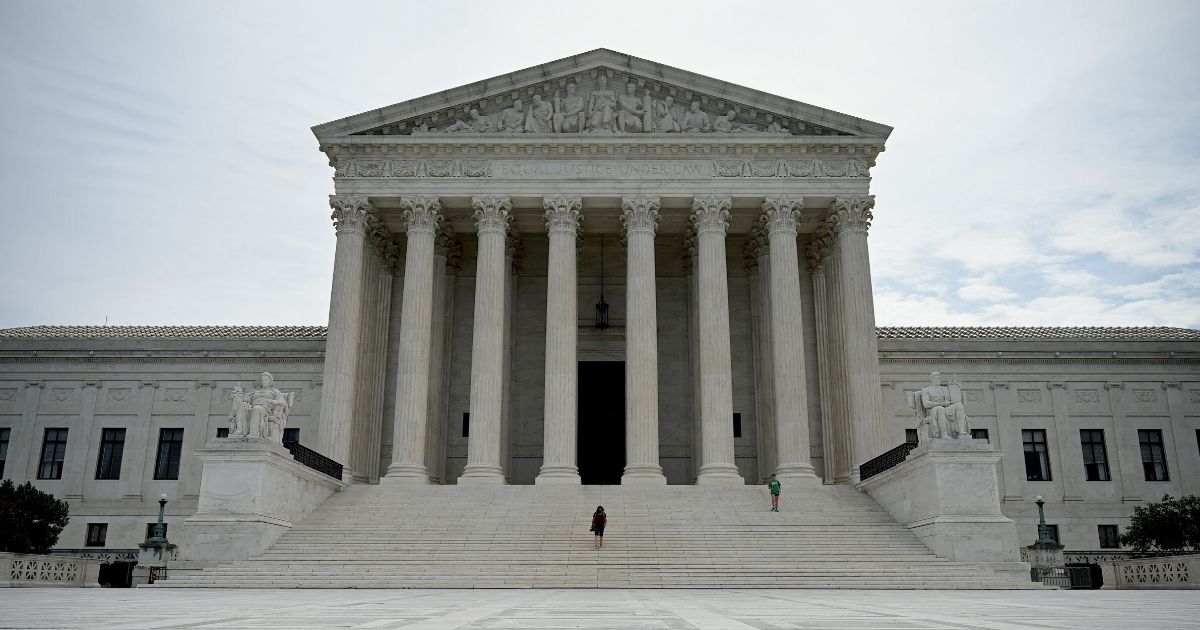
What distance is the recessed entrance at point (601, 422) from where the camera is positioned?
1591 inches

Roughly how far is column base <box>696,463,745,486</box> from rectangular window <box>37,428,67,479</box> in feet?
95.5

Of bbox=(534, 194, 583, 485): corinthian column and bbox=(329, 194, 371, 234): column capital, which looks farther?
bbox=(329, 194, 371, 234): column capital

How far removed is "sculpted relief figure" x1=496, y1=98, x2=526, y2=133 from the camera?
36.6 meters

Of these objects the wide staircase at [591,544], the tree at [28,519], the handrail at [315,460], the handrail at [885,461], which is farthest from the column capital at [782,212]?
the tree at [28,519]

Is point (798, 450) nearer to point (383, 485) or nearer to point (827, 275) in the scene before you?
point (827, 275)

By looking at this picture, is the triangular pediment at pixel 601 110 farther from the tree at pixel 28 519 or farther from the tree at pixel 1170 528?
the tree at pixel 1170 528

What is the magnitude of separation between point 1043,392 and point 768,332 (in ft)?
Result: 45.4

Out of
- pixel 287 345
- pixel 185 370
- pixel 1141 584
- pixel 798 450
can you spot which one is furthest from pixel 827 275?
pixel 185 370

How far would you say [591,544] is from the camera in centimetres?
2559

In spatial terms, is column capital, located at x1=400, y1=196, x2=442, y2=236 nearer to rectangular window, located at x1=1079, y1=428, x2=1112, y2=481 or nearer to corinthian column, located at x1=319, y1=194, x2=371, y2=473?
corinthian column, located at x1=319, y1=194, x2=371, y2=473

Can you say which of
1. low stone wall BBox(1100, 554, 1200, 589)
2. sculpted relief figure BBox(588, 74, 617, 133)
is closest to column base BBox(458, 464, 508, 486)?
sculpted relief figure BBox(588, 74, 617, 133)

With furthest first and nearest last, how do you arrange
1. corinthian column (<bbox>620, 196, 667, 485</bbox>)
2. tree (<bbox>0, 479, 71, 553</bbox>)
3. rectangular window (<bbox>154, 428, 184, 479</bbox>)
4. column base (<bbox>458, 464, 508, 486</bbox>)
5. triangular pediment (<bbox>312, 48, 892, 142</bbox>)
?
1. rectangular window (<bbox>154, 428, 184, 479</bbox>)
2. triangular pediment (<bbox>312, 48, 892, 142</bbox>)
3. corinthian column (<bbox>620, 196, 667, 485</bbox>)
4. column base (<bbox>458, 464, 508, 486</bbox>)
5. tree (<bbox>0, 479, 71, 553</bbox>)

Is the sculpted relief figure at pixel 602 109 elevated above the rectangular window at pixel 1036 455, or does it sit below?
above

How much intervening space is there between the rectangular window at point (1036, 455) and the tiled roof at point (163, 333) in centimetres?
3289
